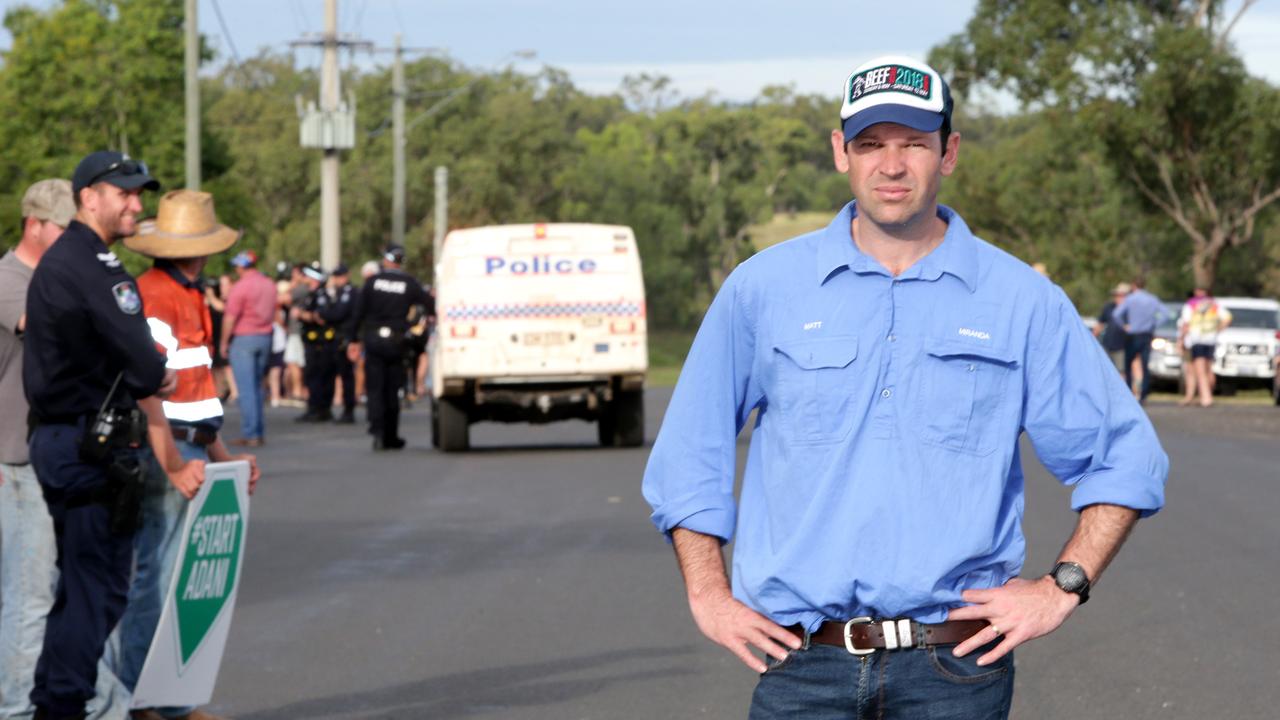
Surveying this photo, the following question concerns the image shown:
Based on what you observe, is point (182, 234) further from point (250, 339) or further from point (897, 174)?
point (250, 339)

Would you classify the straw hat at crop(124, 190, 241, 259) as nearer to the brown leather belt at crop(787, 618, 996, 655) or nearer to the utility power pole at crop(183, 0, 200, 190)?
the brown leather belt at crop(787, 618, 996, 655)

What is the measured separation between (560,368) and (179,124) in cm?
5489

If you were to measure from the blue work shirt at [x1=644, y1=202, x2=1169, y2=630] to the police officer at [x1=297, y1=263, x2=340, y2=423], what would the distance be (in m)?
23.7

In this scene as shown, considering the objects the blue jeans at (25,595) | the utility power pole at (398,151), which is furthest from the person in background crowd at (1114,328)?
the blue jeans at (25,595)

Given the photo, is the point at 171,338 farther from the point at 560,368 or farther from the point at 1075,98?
the point at 1075,98

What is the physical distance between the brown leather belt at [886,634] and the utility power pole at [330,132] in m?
38.3

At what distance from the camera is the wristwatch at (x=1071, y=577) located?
13.0ft

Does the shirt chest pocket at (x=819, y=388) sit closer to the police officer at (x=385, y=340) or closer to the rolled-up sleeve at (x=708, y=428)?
the rolled-up sleeve at (x=708, y=428)

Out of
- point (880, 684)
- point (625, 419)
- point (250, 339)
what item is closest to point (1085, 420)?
point (880, 684)

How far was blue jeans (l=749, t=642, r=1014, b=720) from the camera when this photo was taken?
3.96 meters

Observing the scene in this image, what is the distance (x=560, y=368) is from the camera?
21562 mm

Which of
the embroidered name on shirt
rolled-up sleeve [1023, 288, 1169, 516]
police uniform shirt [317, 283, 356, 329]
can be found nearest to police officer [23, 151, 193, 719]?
rolled-up sleeve [1023, 288, 1169, 516]

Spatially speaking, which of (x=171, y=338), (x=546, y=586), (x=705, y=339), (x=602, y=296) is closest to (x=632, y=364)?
(x=602, y=296)

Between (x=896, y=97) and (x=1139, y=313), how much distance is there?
2923cm
